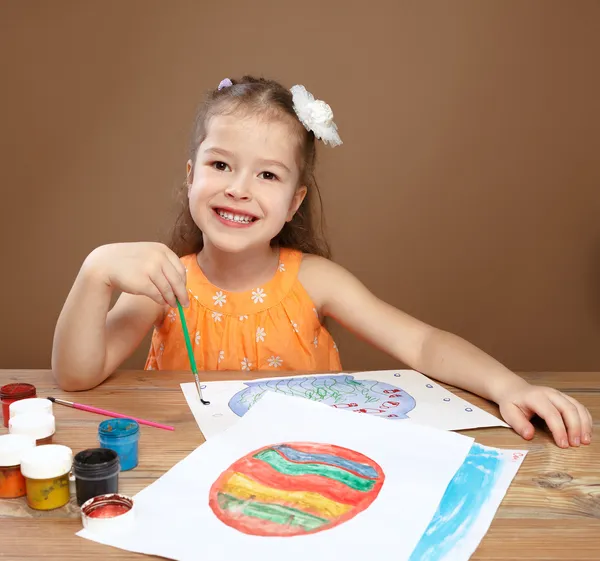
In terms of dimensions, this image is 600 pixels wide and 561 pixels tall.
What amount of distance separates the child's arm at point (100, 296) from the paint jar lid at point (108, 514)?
40 cm

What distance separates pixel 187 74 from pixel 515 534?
6.81 ft

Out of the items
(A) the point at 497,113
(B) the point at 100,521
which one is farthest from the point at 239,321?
(A) the point at 497,113

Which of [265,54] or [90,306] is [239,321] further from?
[265,54]

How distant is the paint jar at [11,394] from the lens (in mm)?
897

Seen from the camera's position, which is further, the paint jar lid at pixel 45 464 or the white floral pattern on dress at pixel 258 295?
the white floral pattern on dress at pixel 258 295

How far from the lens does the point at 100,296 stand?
3.60 feet

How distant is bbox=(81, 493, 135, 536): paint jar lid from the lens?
0.64 meters

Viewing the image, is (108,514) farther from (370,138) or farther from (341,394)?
(370,138)

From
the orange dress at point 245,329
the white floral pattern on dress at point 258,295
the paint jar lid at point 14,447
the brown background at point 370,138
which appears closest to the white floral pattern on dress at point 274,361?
the orange dress at point 245,329

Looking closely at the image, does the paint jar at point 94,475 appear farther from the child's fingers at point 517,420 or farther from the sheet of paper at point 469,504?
the child's fingers at point 517,420

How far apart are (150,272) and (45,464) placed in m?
0.41

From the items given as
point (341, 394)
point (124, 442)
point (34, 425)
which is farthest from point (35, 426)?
point (341, 394)

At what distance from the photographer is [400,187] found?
2.52 m

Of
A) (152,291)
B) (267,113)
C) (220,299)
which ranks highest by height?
(267,113)
